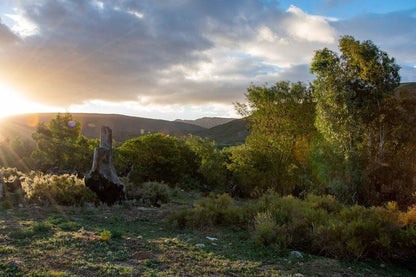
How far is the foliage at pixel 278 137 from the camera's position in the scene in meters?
19.7

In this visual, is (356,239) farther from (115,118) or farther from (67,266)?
(115,118)

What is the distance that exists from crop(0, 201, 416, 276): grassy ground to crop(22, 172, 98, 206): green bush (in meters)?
2.47

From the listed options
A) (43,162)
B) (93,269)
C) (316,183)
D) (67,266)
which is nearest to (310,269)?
(93,269)

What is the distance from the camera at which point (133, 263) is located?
19.1 feet

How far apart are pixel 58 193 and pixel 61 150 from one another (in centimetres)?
1865

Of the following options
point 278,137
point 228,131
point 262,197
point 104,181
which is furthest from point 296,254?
point 228,131

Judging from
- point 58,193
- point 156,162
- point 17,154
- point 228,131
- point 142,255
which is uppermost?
point 228,131

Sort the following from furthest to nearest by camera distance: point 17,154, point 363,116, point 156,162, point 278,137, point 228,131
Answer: point 228,131 → point 17,154 → point 156,162 → point 278,137 → point 363,116

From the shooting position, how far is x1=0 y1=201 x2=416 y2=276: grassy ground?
5.38 metres

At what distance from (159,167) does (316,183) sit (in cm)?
1192

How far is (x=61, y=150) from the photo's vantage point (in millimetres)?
28797

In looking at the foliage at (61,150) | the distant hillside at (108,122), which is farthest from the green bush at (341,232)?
the distant hillside at (108,122)

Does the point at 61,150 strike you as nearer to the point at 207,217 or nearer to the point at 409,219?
the point at 207,217

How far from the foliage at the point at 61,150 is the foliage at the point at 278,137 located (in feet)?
44.8
